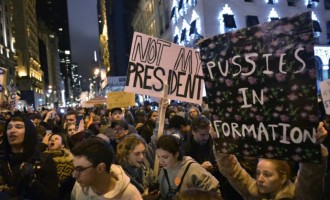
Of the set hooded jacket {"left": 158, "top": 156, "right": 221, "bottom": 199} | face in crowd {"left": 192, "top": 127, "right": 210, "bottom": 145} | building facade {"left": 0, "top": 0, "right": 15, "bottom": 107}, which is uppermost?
building facade {"left": 0, "top": 0, "right": 15, "bottom": 107}

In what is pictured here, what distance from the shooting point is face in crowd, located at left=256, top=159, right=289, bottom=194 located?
137 inches

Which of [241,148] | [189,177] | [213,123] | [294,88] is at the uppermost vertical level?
[294,88]

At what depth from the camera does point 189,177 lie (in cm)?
398

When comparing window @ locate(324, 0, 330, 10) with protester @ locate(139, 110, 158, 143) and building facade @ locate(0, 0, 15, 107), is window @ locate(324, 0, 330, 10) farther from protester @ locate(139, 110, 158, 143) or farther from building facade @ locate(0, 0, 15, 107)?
building facade @ locate(0, 0, 15, 107)

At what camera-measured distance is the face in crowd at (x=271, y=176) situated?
11.4 ft

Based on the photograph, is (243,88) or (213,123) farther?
(213,123)

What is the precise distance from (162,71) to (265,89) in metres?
2.32

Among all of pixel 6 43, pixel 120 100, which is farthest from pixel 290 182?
pixel 6 43

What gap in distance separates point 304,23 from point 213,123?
1250 millimetres

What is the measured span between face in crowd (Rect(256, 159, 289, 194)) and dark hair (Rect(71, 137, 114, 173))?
4.49 feet

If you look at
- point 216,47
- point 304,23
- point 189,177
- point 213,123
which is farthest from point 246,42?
point 189,177

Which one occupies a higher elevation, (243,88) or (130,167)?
(243,88)

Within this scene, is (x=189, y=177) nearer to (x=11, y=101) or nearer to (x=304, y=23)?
(x=304, y=23)

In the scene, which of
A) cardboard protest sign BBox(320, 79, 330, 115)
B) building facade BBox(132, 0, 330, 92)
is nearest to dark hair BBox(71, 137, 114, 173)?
cardboard protest sign BBox(320, 79, 330, 115)
